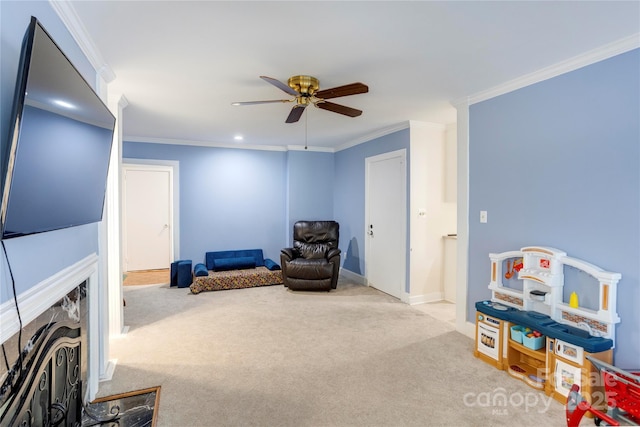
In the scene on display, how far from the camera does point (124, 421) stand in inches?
82.9

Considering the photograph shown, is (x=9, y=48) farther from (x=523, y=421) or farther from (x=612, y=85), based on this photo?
(x=612, y=85)

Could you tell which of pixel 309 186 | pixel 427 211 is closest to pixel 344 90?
pixel 427 211

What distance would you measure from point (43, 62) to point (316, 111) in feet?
9.45

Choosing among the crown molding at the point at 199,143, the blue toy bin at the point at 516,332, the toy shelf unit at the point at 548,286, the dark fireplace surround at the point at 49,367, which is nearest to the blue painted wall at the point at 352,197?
the crown molding at the point at 199,143

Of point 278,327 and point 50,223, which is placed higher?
point 50,223

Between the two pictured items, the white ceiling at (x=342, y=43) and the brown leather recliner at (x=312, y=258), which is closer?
the white ceiling at (x=342, y=43)

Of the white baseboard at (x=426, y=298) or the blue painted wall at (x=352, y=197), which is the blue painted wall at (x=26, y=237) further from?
the blue painted wall at (x=352, y=197)

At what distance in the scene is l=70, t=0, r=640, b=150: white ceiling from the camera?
6.11 ft

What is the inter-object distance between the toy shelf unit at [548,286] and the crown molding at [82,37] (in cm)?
348

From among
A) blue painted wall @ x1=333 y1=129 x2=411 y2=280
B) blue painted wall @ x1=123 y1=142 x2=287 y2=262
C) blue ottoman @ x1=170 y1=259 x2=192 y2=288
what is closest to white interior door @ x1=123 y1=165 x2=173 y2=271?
blue painted wall @ x1=123 y1=142 x2=287 y2=262

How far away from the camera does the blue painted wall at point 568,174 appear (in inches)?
87.0

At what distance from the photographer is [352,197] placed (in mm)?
5914

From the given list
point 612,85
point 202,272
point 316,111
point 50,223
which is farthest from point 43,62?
point 202,272

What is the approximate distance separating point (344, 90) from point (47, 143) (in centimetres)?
192
